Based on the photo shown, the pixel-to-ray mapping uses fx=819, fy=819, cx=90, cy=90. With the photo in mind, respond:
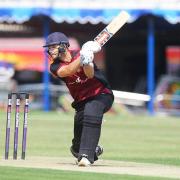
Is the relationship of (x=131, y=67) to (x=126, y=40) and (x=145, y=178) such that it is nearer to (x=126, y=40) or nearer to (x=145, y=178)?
(x=126, y=40)

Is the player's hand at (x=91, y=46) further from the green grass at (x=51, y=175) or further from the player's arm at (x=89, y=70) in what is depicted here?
the green grass at (x=51, y=175)

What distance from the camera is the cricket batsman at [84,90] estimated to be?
38.4 ft

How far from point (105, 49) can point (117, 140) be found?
80.2ft

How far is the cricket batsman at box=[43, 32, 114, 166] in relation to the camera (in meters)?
11.7

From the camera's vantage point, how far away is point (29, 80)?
37562mm

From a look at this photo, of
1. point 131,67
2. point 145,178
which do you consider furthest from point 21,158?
point 131,67

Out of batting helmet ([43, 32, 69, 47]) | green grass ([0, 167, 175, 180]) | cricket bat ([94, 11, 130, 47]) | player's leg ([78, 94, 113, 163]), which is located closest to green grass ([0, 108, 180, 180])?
green grass ([0, 167, 175, 180])

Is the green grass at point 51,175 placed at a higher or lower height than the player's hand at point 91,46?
lower

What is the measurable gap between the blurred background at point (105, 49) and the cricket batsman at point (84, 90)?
1468cm

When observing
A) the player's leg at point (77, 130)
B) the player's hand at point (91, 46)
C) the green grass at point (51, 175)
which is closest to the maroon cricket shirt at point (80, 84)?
the player's leg at point (77, 130)

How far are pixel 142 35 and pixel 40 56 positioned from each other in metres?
5.36

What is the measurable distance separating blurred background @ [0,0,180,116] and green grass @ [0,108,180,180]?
2.31 meters

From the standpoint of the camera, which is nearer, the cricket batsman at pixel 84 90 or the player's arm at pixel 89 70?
the player's arm at pixel 89 70

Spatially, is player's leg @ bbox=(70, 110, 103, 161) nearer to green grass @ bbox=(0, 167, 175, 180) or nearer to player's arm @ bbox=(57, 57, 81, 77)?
player's arm @ bbox=(57, 57, 81, 77)
